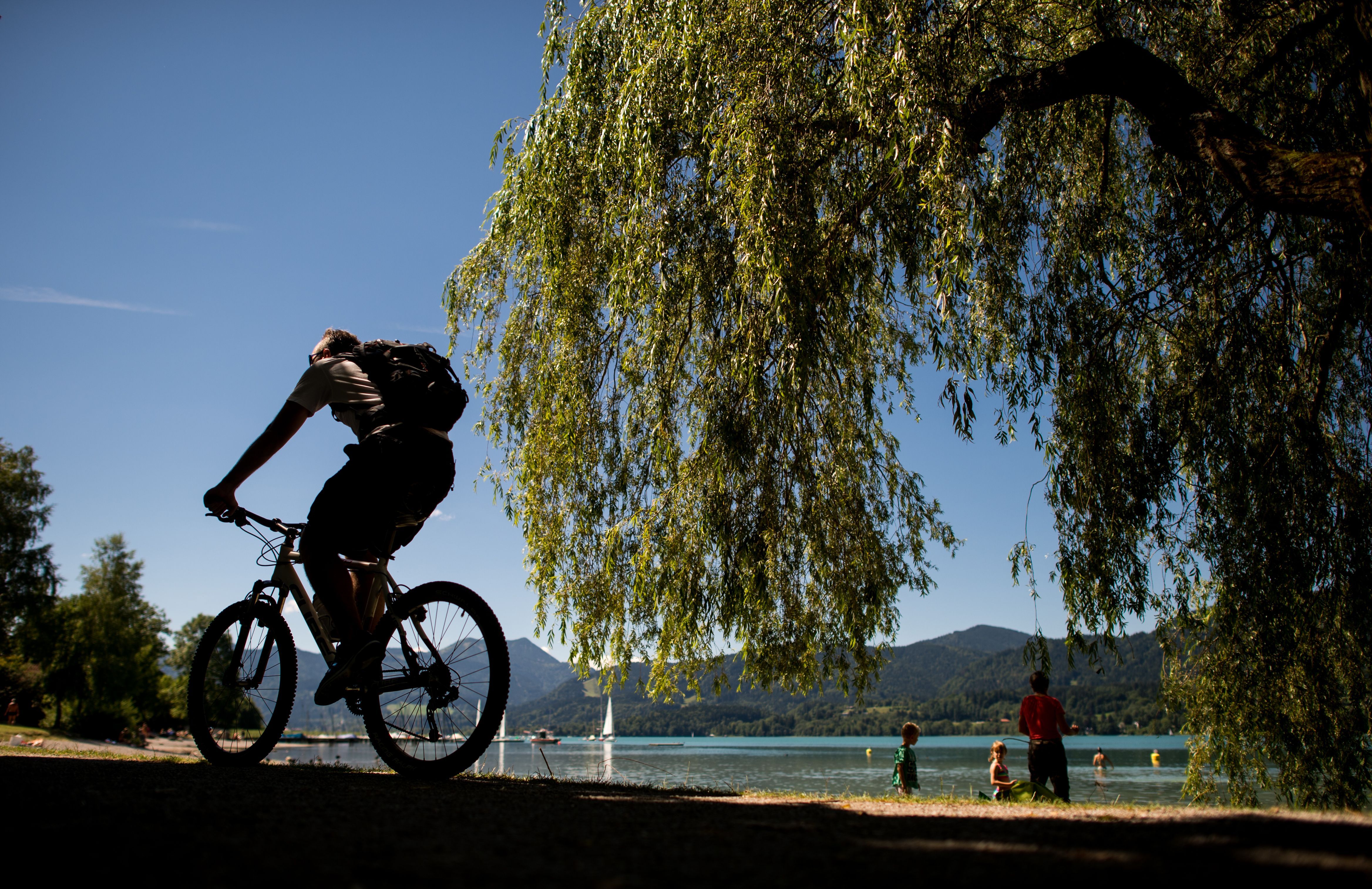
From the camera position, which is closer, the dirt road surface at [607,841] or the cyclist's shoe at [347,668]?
the dirt road surface at [607,841]

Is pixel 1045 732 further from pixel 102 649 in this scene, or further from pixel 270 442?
pixel 102 649

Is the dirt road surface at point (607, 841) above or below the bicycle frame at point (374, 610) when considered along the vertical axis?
below

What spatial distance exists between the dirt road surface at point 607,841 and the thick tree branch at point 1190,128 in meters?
4.17

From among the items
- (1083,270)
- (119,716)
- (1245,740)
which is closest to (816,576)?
(1083,270)

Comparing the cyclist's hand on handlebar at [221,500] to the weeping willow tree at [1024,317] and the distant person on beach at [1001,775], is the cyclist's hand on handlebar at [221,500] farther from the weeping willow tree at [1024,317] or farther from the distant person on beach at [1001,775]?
the distant person on beach at [1001,775]

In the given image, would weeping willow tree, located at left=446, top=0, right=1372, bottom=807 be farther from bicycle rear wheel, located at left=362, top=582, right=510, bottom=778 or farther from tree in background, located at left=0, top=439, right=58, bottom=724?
tree in background, located at left=0, top=439, right=58, bottom=724

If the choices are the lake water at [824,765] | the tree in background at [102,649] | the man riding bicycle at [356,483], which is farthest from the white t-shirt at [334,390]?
the tree in background at [102,649]

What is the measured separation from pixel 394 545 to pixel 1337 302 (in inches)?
285

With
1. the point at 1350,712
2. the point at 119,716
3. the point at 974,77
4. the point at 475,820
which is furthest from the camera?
the point at 119,716

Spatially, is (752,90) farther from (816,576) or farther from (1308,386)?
(1308,386)

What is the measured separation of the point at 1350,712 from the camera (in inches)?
250

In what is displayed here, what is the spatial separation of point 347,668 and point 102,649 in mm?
46498

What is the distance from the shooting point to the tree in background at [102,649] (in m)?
38.1

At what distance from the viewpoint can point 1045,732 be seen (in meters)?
6.43
